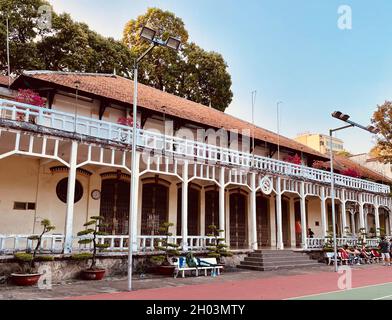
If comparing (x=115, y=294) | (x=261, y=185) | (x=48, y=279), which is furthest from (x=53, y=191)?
(x=261, y=185)

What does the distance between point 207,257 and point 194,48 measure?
81.5 ft

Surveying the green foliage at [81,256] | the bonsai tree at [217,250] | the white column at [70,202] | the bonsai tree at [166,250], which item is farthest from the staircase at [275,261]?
the white column at [70,202]

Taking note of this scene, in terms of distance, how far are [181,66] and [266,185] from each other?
18.5 metres

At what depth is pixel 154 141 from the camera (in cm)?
1467

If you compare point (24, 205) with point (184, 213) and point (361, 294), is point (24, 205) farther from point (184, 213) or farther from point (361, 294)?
point (361, 294)

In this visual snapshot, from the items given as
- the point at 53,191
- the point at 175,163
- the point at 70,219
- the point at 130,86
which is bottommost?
the point at 70,219

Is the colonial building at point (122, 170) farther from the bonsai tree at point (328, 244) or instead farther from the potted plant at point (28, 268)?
the potted plant at point (28, 268)

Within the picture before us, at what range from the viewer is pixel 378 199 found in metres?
27.7

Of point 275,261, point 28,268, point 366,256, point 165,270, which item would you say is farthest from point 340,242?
point 28,268

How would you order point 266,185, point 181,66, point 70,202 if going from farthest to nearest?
1. point 181,66
2. point 266,185
3. point 70,202

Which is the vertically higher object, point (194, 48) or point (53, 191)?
point (194, 48)

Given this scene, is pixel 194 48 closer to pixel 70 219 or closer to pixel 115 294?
pixel 70 219

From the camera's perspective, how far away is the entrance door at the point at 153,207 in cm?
1738

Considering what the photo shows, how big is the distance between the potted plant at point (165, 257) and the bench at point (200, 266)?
1.29ft
